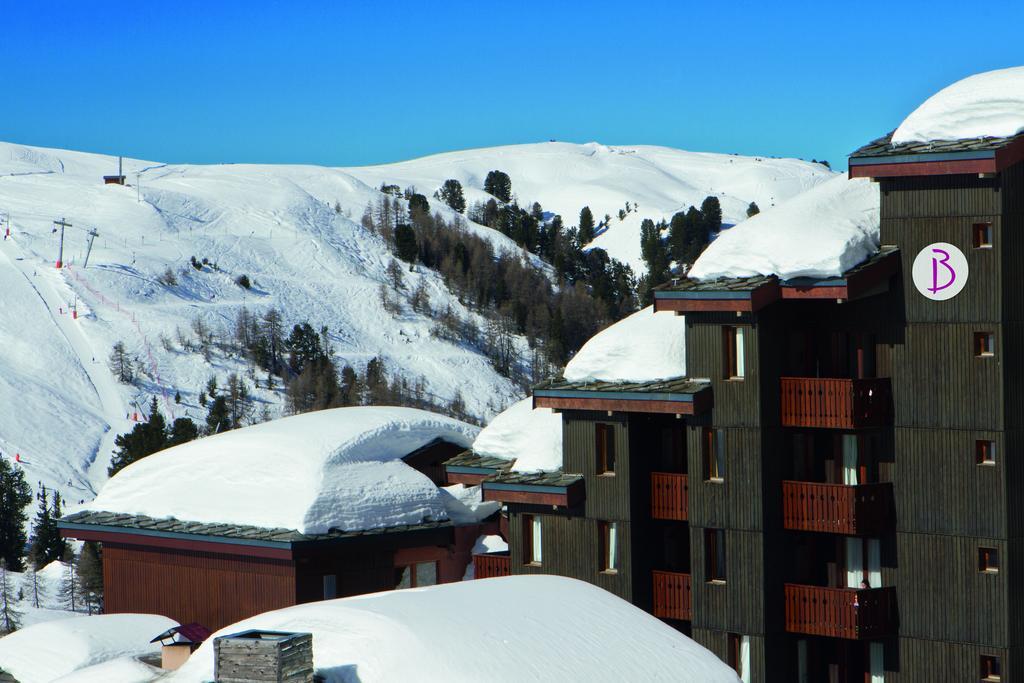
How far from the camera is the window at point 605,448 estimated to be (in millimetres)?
27531

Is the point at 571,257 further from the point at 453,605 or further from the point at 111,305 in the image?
the point at 453,605

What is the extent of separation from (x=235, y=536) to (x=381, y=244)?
87.4 m

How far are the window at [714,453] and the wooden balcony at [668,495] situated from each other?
72 centimetres

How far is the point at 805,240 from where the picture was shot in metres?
25.1

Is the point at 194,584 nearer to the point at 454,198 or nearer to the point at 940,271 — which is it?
the point at 940,271

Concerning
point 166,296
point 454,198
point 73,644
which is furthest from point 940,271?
point 454,198

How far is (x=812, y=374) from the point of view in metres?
26.2

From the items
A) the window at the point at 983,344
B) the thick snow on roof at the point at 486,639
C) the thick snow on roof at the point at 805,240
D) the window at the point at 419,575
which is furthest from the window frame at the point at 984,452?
the window at the point at 419,575

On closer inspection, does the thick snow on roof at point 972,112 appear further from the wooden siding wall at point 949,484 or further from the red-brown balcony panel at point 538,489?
the red-brown balcony panel at point 538,489

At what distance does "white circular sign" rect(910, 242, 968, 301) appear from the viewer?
24.1 metres

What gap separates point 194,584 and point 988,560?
51.2 feet

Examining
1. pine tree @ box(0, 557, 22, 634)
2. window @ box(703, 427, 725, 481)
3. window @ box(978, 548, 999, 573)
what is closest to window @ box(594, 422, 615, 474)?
window @ box(703, 427, 725, 481)

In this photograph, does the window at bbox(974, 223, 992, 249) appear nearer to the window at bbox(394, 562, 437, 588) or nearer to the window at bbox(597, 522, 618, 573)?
the window at bbox(597, 522, 618, 573)

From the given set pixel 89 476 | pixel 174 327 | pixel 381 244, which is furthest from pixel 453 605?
pixel 381 244
